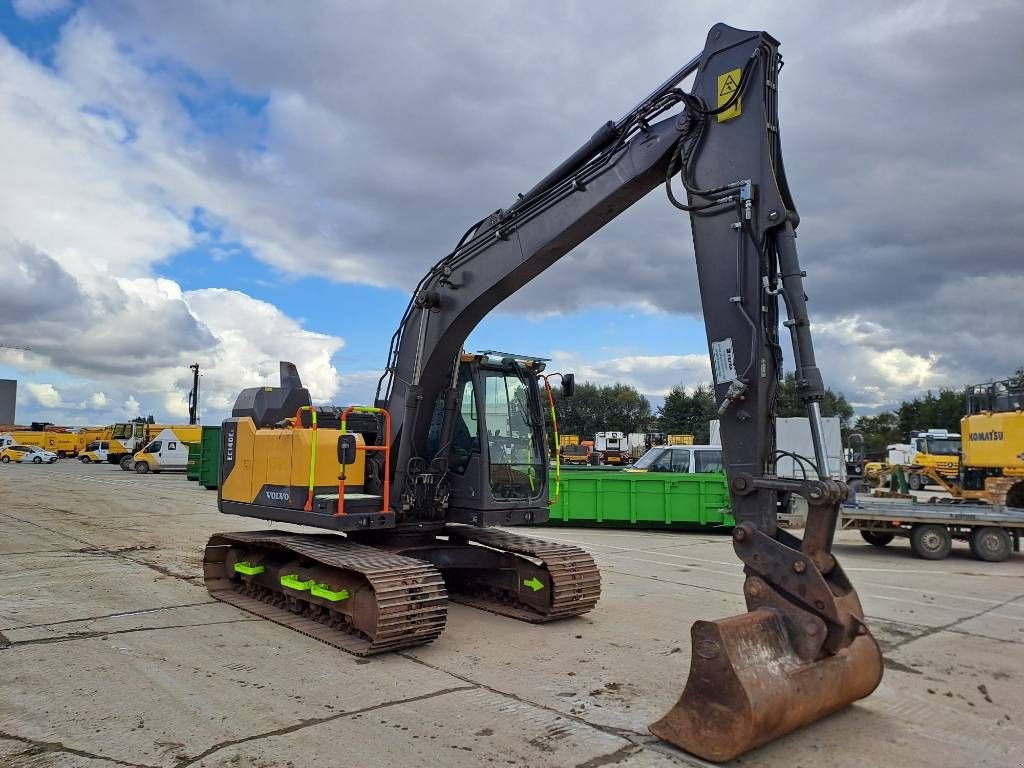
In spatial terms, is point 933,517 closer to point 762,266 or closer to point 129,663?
point 762,266

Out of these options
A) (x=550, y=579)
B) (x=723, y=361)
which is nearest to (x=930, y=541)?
(x=550, y=579)

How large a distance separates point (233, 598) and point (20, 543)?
6437 mm

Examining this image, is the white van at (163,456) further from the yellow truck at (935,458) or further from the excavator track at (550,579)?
the yellow truck at (935,458)

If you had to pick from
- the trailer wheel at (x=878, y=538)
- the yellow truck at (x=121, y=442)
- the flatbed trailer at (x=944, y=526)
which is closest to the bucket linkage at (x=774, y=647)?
the flatbed trailer at (x=944, y=526)

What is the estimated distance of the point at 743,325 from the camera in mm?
5055

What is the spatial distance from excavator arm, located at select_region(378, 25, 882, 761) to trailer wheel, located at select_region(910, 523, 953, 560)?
30.7 ft

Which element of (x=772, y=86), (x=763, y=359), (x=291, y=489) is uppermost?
(x=772, y=86)

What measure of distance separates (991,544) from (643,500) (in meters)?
6.46

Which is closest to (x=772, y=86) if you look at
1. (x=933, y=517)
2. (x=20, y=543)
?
(x=933, y=517)

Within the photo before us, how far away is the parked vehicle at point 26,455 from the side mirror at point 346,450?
162 feet

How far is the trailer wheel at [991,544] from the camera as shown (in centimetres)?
1285

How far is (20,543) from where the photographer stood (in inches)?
484

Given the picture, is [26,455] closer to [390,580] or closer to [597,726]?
[390,580]

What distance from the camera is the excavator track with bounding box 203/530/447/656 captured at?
615 centimetres
